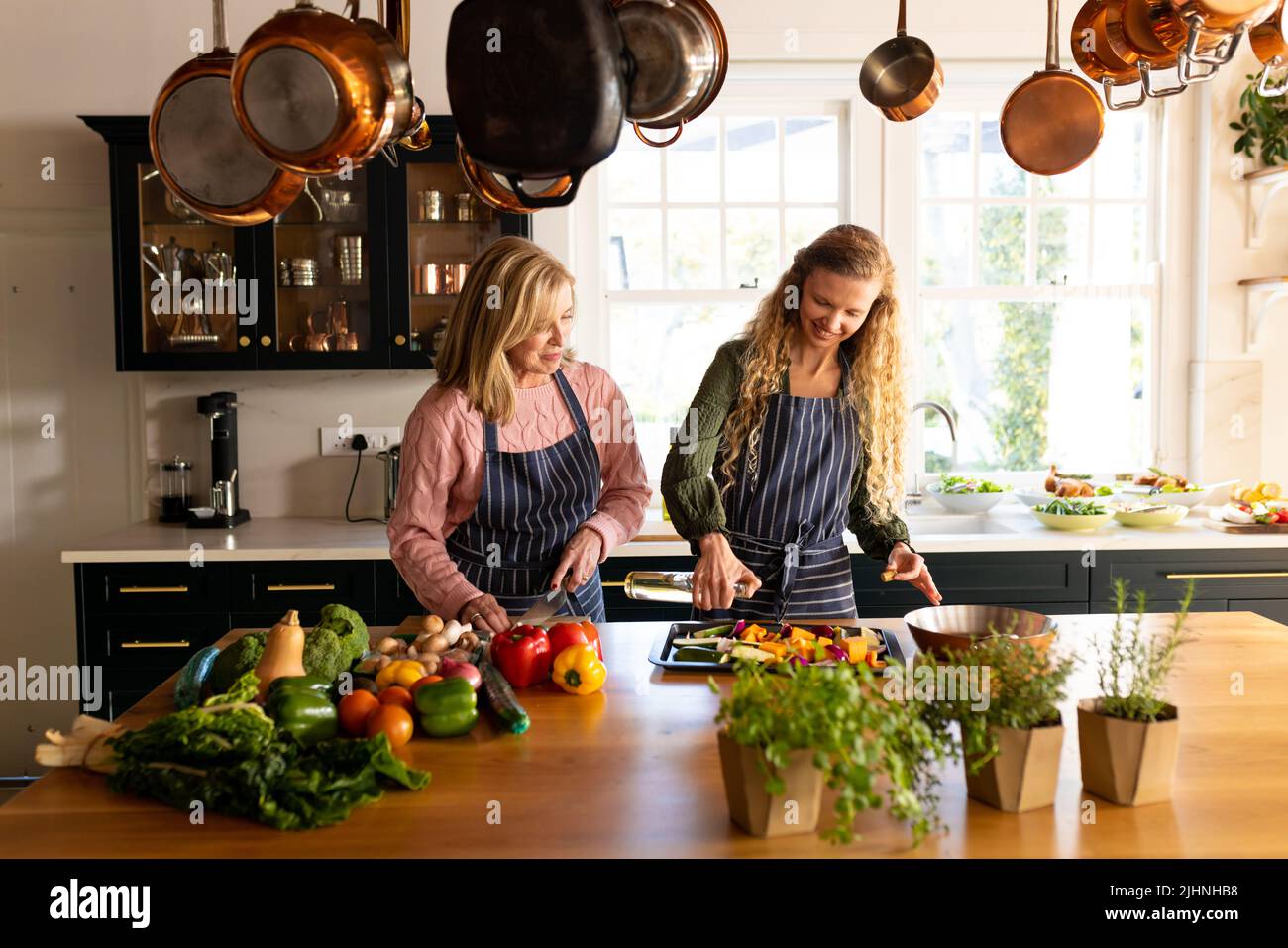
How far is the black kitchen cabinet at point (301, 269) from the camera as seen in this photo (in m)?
3.88

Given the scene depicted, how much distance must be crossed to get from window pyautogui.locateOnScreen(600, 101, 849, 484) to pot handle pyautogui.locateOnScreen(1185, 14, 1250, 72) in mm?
2546

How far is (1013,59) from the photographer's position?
4.21 metres

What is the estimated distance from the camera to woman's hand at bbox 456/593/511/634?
217cm

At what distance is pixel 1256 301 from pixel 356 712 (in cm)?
381

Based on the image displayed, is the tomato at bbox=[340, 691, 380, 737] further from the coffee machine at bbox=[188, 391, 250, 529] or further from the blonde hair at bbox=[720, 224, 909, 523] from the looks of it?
the coffee machine at bbox=[188, 391, 250, 529]

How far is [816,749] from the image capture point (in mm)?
1283

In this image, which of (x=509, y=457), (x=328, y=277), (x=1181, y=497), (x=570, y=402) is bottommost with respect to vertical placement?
(x=1181, y=497)

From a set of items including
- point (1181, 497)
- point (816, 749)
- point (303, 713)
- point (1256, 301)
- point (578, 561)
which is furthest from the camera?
point (1256, 301)

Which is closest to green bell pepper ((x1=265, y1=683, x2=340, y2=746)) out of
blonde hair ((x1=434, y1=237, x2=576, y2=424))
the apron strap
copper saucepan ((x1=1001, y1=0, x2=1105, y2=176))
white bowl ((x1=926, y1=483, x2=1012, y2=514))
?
blonde hair ((x1=434, y1=237, x2=576, y2=424))

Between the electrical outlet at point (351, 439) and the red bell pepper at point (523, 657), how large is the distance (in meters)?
2.41

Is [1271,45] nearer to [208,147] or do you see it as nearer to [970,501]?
[208,147]

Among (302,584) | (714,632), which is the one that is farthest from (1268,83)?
(302,584)

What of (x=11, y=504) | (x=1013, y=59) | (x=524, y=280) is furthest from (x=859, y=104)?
(x=11, y=504)

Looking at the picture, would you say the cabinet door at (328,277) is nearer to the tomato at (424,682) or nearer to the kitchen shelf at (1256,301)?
the tomato at (424,682)
